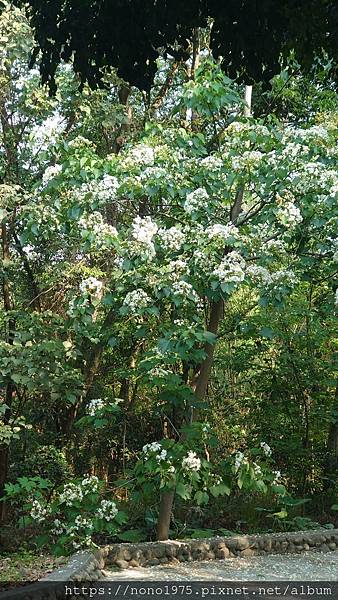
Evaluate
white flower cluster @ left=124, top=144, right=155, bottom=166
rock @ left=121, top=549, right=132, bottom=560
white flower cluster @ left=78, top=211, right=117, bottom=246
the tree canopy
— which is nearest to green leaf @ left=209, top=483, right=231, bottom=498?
rock @ left=121, top=549, right=132, bottom=560

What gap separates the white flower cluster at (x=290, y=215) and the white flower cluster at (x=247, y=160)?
0.38 m

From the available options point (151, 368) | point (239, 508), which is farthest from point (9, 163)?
point (239, 508)

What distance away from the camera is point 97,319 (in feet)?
23.2

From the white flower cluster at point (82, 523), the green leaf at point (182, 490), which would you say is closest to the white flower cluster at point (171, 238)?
the green leaf at point (182, 490)

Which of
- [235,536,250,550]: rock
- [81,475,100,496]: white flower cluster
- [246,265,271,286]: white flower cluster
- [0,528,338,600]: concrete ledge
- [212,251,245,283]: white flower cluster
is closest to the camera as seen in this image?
[0,528,338,600]: concrete ledge

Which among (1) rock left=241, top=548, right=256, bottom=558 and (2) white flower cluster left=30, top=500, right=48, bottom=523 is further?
(1) rock left=241, top=548, right=256, bottom=558

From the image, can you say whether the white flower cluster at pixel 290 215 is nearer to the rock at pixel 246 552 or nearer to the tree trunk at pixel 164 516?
the tree trunk at pixel 164 516

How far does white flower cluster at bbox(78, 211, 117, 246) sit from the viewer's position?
14.2 ft

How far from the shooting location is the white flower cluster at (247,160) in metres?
4.47

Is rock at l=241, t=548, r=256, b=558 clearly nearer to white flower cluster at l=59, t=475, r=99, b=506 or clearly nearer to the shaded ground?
white flower cluster at l=59, t=475, r=99, b=506

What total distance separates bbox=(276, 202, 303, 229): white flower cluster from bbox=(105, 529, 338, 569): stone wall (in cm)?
266

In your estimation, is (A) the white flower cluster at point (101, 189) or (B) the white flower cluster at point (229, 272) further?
(A) the white flower cluster at point (101, 189)

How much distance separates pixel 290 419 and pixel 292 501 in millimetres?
1134

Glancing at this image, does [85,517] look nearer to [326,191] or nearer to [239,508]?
[239,508]
